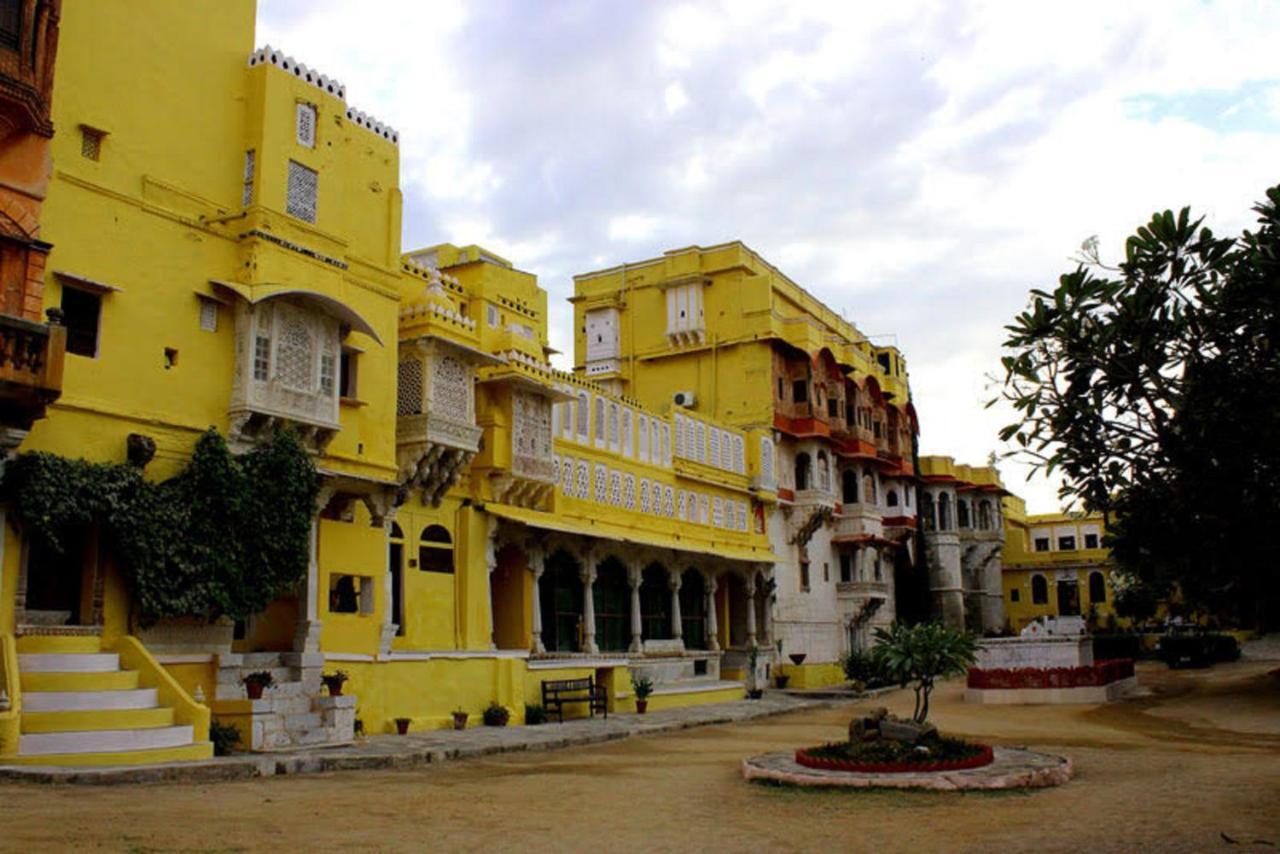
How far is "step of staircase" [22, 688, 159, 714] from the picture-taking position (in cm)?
1560

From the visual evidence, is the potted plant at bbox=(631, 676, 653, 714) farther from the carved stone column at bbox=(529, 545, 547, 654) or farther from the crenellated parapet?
the crenellated parapet

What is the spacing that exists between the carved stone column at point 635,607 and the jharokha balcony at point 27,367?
2064cm

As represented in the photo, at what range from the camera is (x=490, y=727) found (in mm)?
24719

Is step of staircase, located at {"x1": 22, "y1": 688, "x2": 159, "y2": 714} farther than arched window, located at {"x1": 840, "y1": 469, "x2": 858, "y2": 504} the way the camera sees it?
No

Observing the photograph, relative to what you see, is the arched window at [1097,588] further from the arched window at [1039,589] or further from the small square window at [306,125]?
the small square window at [306,125]

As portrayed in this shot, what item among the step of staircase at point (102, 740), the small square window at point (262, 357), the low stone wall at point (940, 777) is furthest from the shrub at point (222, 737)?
the low stone wall at point (940, 777)

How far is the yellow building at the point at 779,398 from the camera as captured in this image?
144ft

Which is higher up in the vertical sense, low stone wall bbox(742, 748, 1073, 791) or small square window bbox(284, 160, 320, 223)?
small square window bbox(284, 160, 320, 223)

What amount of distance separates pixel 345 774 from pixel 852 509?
34.2 meters

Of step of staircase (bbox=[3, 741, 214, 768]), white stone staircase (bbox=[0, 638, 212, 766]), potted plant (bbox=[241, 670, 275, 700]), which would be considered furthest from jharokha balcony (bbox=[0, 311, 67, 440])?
potted plant (bbox=[241, 670, 275, 700])

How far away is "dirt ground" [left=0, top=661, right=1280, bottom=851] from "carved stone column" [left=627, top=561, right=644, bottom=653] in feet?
45.0

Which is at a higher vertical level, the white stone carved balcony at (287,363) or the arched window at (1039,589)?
the white stone carved balcony at (287,363)

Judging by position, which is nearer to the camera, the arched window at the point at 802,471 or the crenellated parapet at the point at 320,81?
the crenellated parapet at the point at 320,81

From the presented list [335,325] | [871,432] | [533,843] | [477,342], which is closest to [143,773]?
[533,843]
